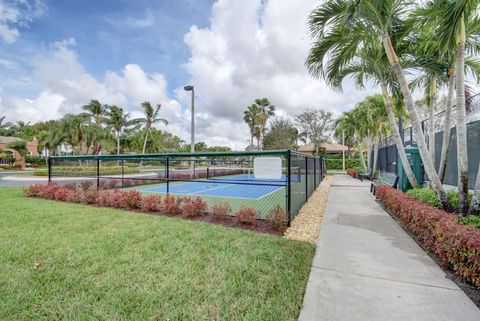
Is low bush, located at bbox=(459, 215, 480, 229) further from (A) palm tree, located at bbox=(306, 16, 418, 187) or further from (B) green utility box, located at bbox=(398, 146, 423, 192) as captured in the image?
(B) green utility box, located at bbox=(398, 146, 423, 192)

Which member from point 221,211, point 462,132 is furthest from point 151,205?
point 462,132

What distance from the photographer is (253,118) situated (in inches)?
1577

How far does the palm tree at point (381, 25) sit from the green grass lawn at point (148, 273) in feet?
11.6

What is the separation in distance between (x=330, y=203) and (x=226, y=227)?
494cm

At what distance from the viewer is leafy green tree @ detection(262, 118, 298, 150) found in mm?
41938

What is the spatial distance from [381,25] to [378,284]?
17.4 feet

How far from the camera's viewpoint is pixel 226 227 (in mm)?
A: 5184

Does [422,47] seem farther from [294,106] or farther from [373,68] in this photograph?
[294,106]

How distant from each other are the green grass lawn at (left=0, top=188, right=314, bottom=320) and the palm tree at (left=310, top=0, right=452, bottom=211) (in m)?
3.55

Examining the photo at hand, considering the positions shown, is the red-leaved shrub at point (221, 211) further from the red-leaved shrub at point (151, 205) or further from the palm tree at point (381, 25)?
the palm tree at point (381, 25)

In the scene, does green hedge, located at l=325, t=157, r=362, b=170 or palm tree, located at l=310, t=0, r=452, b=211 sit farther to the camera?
green hedge, located at l=325, t=157, r=362, b=170

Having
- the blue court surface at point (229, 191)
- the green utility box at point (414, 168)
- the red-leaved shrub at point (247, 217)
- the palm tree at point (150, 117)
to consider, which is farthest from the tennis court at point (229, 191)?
the palm tree at point (150, 117)

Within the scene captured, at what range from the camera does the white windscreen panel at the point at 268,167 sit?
5.26 m

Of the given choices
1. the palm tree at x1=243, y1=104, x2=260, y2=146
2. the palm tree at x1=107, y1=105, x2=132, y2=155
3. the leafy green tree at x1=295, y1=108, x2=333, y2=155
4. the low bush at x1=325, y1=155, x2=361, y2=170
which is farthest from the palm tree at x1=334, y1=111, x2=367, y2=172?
the palm tree at x1=107, y1=105, x2=132, y2=155
